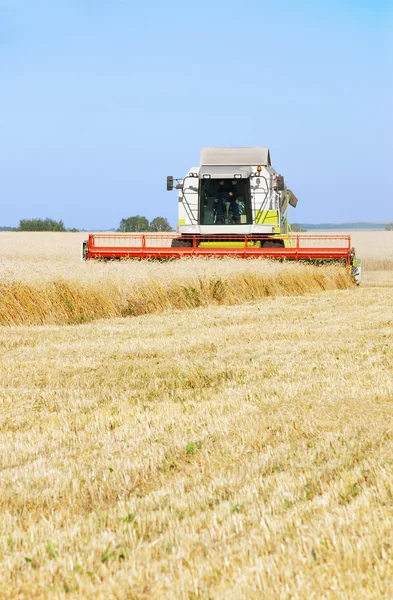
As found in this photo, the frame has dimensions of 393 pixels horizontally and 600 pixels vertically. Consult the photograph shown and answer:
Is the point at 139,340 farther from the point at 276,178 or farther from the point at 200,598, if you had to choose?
the point at 276,178

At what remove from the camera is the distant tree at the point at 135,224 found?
54.2 m

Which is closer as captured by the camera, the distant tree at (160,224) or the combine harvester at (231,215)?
the combine harvester at (231,215)

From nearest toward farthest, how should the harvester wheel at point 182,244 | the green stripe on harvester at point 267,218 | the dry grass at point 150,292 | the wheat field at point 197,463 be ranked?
the wheat field at point 197,463 → the dry grass at point 150,292 → the green stripe on harvester at point 267,218 → the harvester wheel at point 182,244

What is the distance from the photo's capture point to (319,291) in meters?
A: 14.4

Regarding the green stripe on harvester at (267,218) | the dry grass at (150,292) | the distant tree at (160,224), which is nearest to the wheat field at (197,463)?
the dry grass at (150,292)

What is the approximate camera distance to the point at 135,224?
181 ft

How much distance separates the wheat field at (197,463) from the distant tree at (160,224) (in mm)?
44272

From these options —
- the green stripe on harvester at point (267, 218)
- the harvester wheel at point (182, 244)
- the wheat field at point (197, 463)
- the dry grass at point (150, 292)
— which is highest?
the green stripe on harvester at point (267, 218)

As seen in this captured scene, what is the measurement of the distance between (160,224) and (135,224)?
7.76 feet

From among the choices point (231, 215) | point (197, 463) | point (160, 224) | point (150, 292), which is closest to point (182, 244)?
point (231, 215)

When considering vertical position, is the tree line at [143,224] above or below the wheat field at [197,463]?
above

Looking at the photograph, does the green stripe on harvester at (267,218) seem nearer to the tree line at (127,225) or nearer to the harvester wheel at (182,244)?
the harvester wheel at (182,244)

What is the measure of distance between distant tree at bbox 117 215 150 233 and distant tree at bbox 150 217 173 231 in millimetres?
449

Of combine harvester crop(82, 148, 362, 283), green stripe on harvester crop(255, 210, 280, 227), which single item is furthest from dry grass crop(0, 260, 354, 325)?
green stripe on harvester crop(255, 210, 280, 227)
